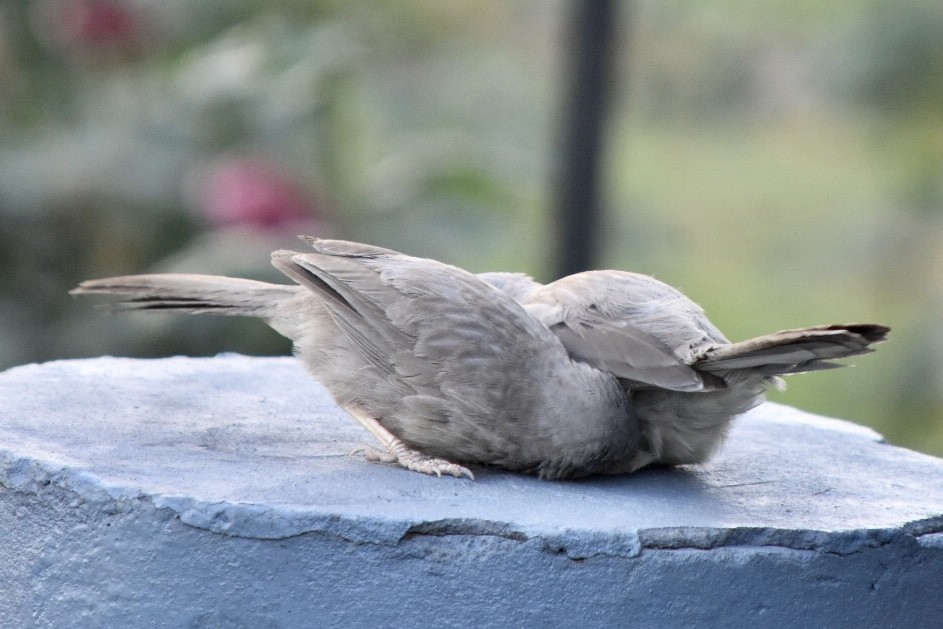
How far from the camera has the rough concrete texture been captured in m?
3.02

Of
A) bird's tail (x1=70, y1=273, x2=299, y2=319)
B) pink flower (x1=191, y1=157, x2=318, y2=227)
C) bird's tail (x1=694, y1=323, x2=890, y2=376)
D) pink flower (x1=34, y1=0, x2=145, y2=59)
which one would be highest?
pink flower (x1=34, y1=0, x2=145, y2=59)

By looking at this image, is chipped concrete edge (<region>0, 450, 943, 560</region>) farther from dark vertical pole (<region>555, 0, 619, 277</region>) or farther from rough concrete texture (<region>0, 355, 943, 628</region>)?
dark vertical pole (<region>555, 0, 619, 277</region>)

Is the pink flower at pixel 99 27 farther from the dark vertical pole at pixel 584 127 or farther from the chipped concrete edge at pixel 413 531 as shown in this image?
the chipped concrete edge at pixel 413 531

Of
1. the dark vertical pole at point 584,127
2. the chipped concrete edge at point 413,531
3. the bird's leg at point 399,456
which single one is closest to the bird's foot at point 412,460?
the bird's leg at point 399,456

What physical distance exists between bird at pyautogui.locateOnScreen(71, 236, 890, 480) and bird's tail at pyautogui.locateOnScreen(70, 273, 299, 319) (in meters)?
0.29

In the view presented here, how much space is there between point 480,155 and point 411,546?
16.3 feet

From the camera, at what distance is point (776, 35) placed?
908 cm

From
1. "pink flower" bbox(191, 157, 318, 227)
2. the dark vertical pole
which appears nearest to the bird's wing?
the dark vertical pole

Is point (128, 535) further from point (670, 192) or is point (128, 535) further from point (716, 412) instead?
point (670, 192)

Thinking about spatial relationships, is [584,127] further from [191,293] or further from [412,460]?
[412,460]

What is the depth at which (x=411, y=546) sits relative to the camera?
304 centimetres

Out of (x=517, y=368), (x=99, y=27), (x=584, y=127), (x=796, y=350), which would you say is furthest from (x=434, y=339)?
(x=99, y=27)

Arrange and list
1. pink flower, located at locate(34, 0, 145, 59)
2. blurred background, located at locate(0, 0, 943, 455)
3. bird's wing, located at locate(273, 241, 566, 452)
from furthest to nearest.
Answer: pink flower, located at locate(34, 0, 145, 59) < blurred background, located at locate(0, 0, 943, 455) < bird's wing, located at locate(273, 241, 566, 452)

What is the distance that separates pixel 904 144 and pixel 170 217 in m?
4.32
